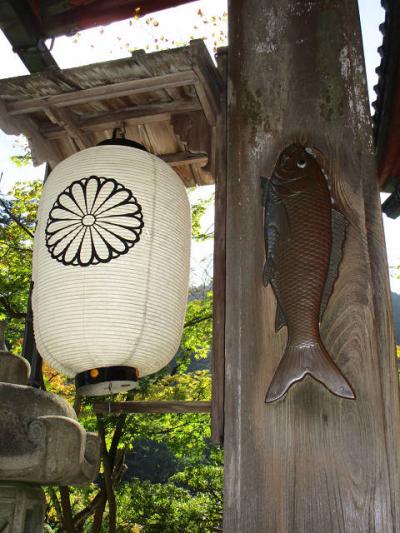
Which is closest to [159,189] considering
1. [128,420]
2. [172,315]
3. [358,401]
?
[172,315]

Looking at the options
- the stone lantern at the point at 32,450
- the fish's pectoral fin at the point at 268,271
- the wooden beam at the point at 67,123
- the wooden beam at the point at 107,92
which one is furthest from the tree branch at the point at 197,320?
the fish's pectoral fin at the point at 268,271

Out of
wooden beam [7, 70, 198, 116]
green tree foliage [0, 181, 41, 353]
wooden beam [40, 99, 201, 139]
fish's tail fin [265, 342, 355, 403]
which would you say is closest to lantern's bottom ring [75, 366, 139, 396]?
fish's tail fin [265, 342, 355, 403]

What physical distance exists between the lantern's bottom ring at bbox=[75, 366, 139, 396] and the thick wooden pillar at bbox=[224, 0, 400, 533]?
2.23ft

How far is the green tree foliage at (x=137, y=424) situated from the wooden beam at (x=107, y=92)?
6.19 metres

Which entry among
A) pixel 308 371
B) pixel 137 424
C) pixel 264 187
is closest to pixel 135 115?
pixel 264 187

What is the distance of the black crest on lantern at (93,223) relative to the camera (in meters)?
2.62

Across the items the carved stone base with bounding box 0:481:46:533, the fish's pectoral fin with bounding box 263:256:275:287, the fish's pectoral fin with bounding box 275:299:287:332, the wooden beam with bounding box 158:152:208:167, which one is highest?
the wooden beam with bounding box 158:152:208:167

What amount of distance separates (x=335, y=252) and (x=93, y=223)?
49.9 inches

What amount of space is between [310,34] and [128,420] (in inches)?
378

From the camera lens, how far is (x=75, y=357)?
8.39 ft

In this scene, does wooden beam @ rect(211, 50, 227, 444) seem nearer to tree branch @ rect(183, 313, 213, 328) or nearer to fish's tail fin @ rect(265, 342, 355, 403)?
fish's tail fin @ rect(265, 342, 355, 403)

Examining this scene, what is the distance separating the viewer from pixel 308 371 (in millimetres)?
1940

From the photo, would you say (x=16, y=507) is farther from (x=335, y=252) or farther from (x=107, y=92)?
(x=107, y=92)

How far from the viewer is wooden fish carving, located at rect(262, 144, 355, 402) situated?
76.9 inches
